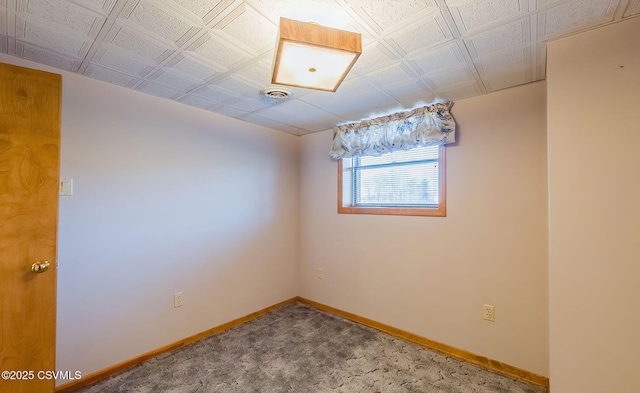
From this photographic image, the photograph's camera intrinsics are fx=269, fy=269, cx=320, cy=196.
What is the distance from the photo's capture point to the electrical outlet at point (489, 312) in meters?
2.19

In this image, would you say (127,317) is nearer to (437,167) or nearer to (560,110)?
(437,167)

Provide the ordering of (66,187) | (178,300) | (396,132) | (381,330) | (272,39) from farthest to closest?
(381,330) < (396,132) < (178,300) < (66,187) < (272,39)

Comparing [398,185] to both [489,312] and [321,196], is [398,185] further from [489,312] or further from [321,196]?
[489,312]

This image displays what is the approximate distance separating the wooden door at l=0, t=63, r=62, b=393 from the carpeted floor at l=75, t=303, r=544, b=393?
0.58 m

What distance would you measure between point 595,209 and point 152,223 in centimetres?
304

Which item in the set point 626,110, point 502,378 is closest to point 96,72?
point 626,110

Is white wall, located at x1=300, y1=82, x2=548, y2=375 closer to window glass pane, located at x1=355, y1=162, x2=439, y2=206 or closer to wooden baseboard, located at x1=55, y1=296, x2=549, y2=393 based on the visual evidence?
wooden baseboard, located at x1=55, y1=296, x2=549, y2=393

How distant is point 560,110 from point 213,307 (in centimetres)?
315

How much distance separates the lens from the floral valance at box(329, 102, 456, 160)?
94.0 inches

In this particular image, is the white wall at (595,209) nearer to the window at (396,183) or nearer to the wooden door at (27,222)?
the window at (396,183)

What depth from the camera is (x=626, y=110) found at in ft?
4.43

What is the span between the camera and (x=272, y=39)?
4.92ft

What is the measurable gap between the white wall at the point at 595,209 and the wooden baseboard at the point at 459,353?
63 cm

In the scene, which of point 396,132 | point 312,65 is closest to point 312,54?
point 312,65
